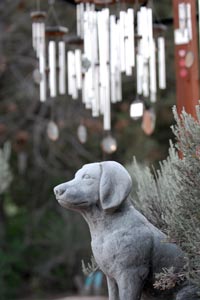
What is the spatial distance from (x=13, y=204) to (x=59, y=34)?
7394 millimetres

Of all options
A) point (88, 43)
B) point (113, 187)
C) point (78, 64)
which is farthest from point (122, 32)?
point (113, 187)

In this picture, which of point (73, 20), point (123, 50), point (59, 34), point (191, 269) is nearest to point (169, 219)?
point (191, 269)

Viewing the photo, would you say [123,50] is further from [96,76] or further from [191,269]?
[191,269]

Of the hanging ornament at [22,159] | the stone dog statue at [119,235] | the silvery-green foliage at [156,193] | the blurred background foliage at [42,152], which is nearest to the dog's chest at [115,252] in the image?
the stone dog statue at [119,235]

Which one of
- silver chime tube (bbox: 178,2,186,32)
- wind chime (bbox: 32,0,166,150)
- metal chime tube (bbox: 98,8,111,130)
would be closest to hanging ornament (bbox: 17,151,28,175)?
wind chime (bbox: 32,0,166,150)

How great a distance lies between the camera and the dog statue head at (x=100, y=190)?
4.10m

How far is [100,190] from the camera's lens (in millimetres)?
4113

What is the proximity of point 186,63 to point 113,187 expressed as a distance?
246cm

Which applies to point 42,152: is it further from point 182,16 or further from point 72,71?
point 182,16

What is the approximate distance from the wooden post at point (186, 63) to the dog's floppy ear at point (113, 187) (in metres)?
2.27

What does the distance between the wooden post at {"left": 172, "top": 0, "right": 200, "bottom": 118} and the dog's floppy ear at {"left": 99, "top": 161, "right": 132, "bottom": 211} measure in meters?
2.27

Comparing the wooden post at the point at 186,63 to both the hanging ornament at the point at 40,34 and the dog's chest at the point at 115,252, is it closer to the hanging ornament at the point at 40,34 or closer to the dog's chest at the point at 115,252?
the hanging ornament at the point at 40,34

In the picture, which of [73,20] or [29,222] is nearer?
[73,20]

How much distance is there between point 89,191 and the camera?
13.6ft
